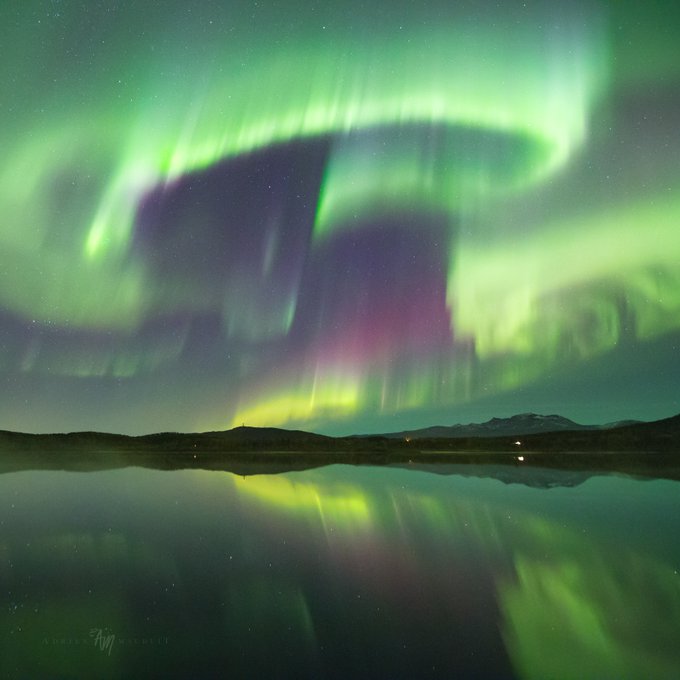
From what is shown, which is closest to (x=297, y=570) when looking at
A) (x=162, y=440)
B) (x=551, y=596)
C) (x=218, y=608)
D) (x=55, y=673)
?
(x=218, y=608)

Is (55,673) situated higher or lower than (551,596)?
higher

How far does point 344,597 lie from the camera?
9.24 meters

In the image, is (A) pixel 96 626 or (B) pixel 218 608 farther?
(B) pixel 218 608

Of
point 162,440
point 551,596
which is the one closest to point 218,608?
point 551,596

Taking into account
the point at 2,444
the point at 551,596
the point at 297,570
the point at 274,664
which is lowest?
the point at 2,444

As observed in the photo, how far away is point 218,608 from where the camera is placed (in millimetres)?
8742

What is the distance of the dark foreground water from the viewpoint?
6707 millimetres

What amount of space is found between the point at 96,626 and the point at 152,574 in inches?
117

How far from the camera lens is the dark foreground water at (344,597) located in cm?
671

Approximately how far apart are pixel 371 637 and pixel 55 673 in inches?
144

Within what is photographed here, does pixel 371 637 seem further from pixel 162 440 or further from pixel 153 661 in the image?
pixel 162 440

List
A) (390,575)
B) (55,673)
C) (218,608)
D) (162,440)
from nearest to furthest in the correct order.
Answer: (55,673) → (218,608) → (390,575) → (162,440)

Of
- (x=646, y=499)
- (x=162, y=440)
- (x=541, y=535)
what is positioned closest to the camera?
(x=541, y=535)

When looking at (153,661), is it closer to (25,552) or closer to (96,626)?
(96,626)
